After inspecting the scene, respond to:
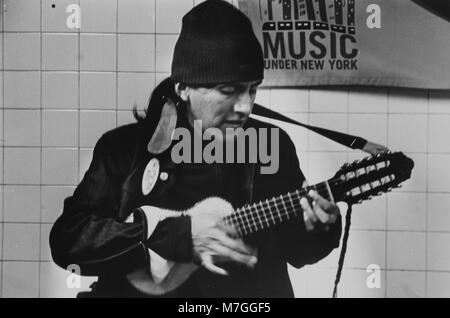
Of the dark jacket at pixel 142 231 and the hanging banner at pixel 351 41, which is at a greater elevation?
the hanging banner at pixel 351 41

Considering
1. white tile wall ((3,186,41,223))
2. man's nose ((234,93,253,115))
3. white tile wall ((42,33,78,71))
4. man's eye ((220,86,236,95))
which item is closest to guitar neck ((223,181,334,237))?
man's nose ((234,93,253,115))

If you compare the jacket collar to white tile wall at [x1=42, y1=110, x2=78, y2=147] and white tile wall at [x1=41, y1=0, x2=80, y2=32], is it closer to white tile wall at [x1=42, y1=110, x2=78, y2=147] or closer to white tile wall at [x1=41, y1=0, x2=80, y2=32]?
white tile wall at [x1=42, y1=110, x2=78, y2=147]

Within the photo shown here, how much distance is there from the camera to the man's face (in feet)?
13.0

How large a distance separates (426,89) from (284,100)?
2.45 feet

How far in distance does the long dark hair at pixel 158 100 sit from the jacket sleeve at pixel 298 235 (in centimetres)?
62

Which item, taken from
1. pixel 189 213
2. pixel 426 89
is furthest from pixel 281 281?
pixel 426 89


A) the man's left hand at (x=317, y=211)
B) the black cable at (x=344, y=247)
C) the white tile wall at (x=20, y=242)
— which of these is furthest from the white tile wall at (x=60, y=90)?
the black cable at (x=344, y=247)

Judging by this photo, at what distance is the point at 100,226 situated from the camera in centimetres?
402

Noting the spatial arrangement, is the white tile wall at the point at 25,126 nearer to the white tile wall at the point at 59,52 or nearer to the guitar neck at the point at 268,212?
the white tile wall at the point at 59,52

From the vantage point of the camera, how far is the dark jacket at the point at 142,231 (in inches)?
157

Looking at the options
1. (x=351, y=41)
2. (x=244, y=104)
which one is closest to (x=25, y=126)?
(x=244, y=104)

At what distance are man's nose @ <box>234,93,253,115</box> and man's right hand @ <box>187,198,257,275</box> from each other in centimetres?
48
